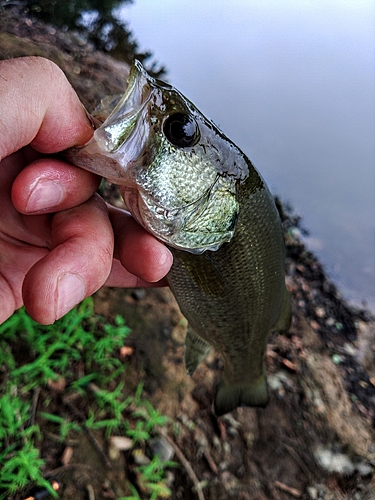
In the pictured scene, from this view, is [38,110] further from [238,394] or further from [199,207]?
[238,394]

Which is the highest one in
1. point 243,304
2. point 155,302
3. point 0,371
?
point 243,304

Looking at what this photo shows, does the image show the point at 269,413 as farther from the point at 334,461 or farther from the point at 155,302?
the point at 155,302

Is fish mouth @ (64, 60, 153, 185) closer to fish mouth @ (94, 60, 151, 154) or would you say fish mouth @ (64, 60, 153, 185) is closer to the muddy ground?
fish mouth @ (94, 60, 151, 154)

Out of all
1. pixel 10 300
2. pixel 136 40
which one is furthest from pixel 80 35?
pixel 10 300

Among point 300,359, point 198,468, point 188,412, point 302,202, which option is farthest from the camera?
point 302,202

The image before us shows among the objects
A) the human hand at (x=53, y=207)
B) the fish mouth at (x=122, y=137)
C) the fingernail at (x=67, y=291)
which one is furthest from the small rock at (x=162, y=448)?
the fish mouth at (x=122, y=137)

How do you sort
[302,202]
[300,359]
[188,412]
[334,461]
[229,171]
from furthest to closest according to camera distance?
[302,202]
[300,359]
[334,461]
[188,412]
[229,171]

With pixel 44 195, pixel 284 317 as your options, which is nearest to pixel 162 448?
pixel 284 317
